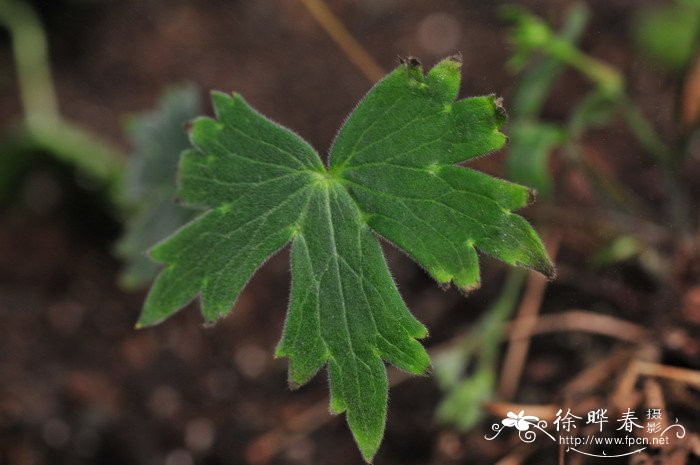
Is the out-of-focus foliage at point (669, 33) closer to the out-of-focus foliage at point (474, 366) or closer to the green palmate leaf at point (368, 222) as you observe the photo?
the out-of-focus foliage at point (474, 366)

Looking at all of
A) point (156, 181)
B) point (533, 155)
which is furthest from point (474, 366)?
point (156, 181)

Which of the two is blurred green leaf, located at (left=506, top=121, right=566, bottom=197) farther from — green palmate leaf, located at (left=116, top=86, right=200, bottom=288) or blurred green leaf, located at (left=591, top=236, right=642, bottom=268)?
green palmate leaf, located at (left=116, top=86, right=200, bottom=288)

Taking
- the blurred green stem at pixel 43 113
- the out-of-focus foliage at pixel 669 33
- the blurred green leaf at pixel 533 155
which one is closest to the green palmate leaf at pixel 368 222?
the blurred green leaf at pixel 533 155

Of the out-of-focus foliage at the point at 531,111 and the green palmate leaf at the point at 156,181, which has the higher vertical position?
the green palmate leaf at the point at 156,181

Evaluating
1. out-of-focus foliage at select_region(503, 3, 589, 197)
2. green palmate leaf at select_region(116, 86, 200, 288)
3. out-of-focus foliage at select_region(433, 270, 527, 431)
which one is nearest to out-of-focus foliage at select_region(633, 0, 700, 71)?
out-of-focus foliage at select_region(503, 3, 589, 197)

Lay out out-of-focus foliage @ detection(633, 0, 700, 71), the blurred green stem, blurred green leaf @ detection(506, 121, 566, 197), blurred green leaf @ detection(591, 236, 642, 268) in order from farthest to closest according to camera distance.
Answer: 1. the blurred green stem
2. out-of-focus foliage @ detection(633, 0, 700, 71)
3. blurred green leaf @ detection(591, 236, 642, 268)
4. blurred green leaf @ detection(506, 121, 566, 197)

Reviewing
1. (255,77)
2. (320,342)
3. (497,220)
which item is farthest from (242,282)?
(255,77)

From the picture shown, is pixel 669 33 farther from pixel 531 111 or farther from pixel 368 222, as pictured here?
pixel 368 222
